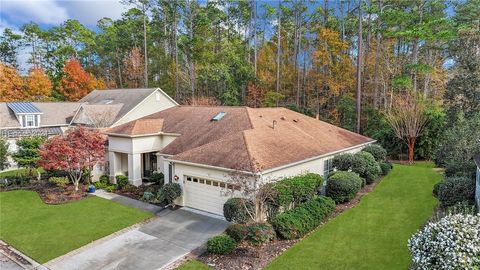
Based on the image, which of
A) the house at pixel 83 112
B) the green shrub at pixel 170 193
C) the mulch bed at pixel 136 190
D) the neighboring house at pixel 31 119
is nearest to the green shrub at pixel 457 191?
the green shrub at pixel 170 193

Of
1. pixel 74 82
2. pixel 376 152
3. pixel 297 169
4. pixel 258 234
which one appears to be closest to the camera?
pixel 258 234

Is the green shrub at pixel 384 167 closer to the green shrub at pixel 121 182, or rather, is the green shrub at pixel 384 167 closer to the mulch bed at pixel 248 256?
the mulch bed at pixel 248 256

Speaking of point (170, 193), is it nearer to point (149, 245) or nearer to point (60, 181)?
point (149, 245)

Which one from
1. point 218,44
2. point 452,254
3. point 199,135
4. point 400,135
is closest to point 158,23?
point 218,44

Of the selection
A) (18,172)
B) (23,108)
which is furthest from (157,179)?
(23,108)

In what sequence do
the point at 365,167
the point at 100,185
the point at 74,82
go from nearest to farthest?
the point at 365,167 < the point at 100,185 < the point at 74,82

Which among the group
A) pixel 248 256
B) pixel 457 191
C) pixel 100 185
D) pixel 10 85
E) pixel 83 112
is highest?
pixel 10 85

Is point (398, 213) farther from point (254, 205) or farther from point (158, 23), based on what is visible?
point (158, 23)

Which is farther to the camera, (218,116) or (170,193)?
(218,116)
